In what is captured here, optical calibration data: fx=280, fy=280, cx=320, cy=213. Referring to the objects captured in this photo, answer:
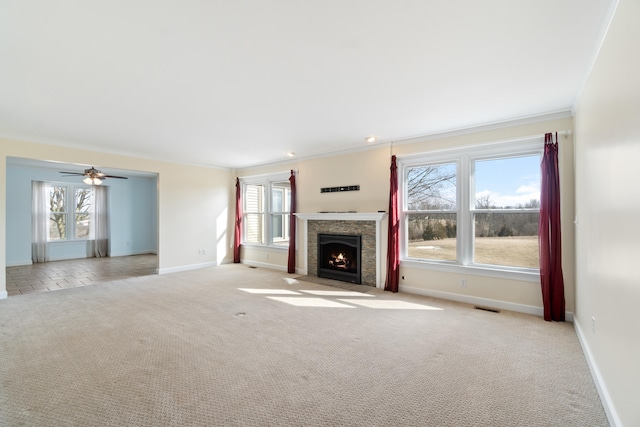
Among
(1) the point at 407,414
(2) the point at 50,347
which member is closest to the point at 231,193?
(2) the point at 50,347

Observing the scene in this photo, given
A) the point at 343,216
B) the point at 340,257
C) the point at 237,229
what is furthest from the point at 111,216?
the point at 343,216

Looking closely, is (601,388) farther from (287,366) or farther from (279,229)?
(279,229)

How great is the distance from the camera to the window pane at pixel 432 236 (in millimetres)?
4488

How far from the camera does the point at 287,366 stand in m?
2.47

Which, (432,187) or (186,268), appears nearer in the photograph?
(432,187)

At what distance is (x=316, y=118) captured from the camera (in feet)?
12.5

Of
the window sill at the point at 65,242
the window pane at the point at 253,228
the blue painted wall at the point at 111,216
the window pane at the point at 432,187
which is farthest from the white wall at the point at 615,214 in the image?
the window sill at the point at 65,242

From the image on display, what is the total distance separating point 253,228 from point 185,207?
→ 70.4 inches

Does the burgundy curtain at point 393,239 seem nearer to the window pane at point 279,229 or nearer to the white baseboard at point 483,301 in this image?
the white baseboard at point 483,301

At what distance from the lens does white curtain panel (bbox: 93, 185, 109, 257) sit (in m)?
8.98

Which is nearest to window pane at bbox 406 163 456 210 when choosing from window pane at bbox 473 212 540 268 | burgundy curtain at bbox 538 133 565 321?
window pane at bbox 473 212 540 268

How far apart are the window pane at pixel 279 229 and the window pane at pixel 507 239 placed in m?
4.35

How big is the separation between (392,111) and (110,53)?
9.56 ft

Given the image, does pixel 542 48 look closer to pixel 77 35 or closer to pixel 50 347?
pixel 77 35
